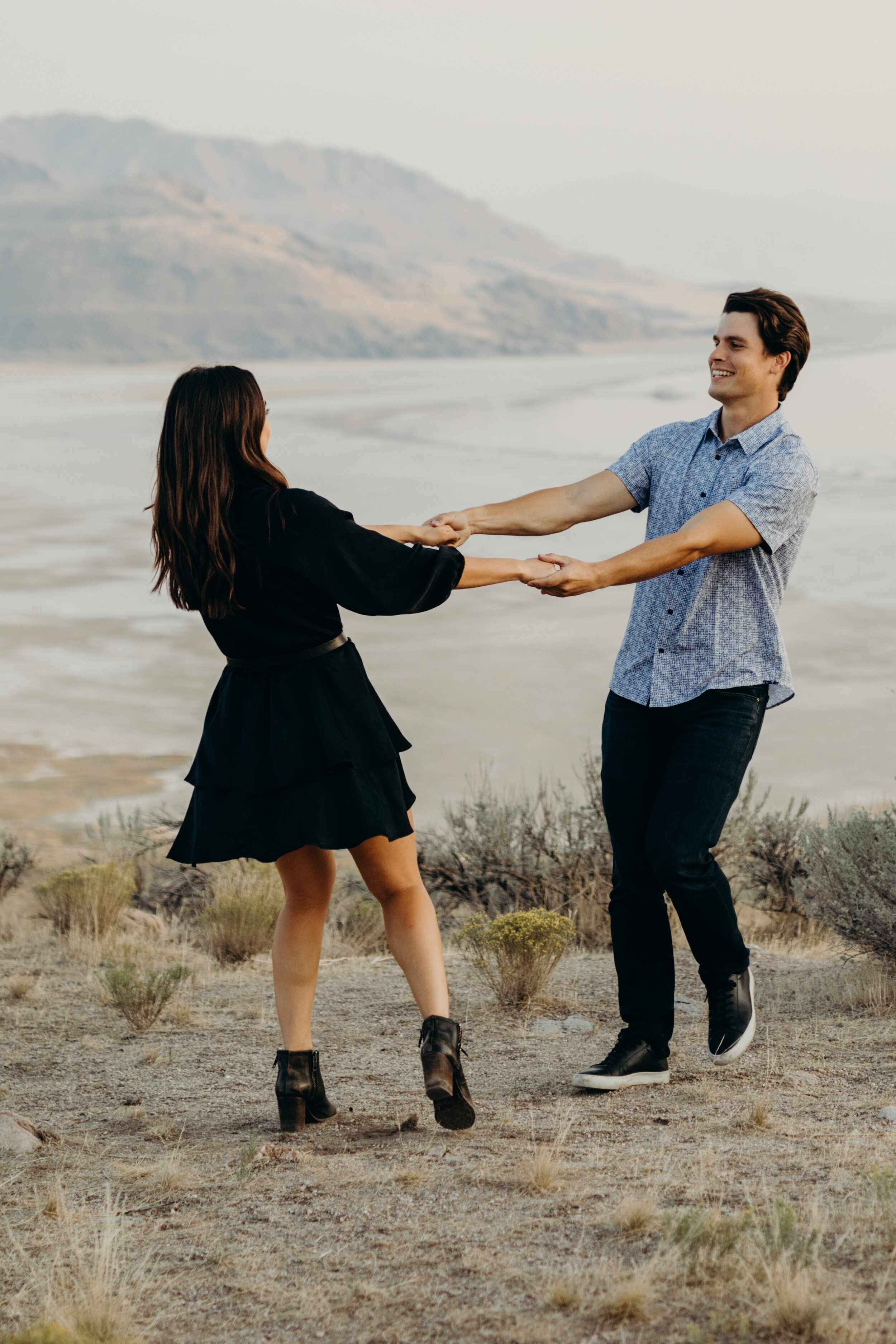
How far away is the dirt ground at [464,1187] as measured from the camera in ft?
7.59

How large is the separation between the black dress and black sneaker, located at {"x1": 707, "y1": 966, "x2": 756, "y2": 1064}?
3.53 ft

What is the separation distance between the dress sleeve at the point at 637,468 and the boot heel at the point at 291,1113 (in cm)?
182

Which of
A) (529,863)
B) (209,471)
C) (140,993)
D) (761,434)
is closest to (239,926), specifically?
(140,993)

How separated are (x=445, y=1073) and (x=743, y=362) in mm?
1942

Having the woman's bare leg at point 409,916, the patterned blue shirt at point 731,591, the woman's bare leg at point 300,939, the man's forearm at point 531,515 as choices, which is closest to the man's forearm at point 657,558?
the patterned blue shirt at point 731,591

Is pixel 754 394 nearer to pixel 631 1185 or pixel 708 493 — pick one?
pixel 708 493

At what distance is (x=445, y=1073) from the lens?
10.2ft

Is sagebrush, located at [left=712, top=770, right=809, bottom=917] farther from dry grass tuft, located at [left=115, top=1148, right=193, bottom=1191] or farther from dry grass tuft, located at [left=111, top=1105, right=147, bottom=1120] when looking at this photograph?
dry grass tuft, located at [left=115, top=1148, right=193, bottom=1191]

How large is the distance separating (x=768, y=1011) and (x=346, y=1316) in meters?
2.49

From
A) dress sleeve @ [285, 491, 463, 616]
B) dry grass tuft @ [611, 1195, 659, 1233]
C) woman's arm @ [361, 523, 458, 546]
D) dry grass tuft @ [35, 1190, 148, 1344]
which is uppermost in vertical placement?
woman's arm @ [361, 523, 458, 546]

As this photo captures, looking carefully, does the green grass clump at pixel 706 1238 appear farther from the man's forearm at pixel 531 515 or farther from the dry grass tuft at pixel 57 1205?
the man's forearm at pixel 531 515

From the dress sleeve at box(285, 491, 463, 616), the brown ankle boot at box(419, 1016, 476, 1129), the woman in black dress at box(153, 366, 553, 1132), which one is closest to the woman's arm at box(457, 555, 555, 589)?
the woman in black dress at box(153, 366, 553, 1132)

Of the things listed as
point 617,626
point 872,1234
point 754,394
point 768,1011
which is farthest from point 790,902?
point 617,626

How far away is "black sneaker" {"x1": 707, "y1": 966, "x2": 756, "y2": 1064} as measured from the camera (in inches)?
144
